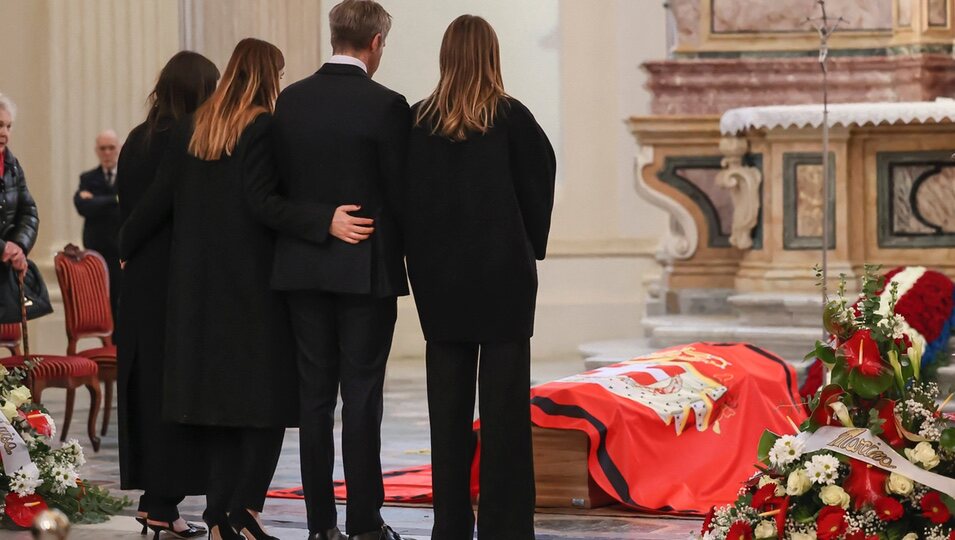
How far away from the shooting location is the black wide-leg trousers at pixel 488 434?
4707 mm

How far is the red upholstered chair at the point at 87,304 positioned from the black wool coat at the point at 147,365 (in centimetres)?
311

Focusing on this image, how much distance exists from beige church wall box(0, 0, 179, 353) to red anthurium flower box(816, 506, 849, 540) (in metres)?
8.30

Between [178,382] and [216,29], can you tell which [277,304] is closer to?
[178,382]

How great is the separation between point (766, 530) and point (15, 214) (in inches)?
168

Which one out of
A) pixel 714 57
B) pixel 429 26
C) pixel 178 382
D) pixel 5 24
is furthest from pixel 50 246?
pixel 178 382

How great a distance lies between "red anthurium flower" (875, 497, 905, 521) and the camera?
13.1 feet

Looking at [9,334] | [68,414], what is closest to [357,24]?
[9,334]

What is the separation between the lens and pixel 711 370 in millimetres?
7051

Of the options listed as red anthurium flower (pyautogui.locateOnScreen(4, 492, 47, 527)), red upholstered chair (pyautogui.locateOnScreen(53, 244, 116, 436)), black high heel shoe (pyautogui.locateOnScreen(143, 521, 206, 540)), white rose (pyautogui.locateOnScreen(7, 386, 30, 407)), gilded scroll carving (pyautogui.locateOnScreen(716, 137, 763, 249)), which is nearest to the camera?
black high heel shoe (pyautogui.locateOnScreen(143, 521, 206, 540))

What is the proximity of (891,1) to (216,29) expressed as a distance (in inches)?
183

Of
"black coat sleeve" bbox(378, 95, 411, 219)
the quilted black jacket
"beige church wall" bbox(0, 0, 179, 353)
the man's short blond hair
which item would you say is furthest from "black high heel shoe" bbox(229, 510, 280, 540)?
"beige church wall" bbox(0, 0, 179, 353)

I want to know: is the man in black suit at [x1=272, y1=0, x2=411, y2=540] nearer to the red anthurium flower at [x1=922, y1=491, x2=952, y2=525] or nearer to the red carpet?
the red carpet

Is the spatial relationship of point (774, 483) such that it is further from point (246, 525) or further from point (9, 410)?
point (9, 410)

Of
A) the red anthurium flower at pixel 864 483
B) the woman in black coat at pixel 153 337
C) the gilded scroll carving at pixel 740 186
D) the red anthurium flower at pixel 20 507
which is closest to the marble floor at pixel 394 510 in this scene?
the red anthurium flower at pixel 20 507
